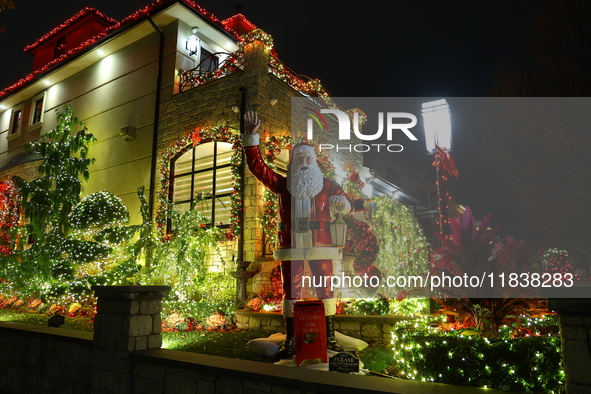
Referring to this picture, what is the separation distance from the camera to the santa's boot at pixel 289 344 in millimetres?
4762

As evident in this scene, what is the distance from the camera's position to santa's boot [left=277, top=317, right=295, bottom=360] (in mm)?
4762

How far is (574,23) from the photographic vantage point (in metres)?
9.43

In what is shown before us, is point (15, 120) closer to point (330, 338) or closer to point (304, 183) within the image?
point (304, 183)

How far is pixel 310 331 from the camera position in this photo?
4426 mm

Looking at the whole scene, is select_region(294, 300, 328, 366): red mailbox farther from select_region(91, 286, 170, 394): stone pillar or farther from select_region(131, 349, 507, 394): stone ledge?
select_region(91, 286, 170, 394): stone pillar

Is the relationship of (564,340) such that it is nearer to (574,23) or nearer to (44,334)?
(44,334)

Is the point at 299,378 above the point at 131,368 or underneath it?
above

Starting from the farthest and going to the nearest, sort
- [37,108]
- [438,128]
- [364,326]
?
[37,108], [438,128], [364,326]

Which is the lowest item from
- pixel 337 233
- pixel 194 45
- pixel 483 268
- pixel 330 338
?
pixel 330 338

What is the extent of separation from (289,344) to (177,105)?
302 inches

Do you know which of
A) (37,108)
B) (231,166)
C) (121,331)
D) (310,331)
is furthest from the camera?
(37,108)

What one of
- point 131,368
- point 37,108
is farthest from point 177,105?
point 37,108

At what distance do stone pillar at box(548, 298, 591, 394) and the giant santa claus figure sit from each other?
251 cm

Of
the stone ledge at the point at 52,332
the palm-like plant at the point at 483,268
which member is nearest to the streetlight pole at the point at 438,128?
the palm-like plant at the point at 483,268
